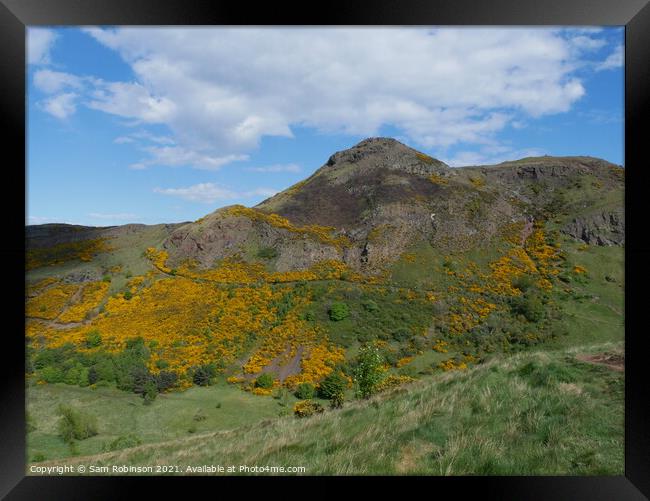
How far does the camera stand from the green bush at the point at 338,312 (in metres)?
25.7

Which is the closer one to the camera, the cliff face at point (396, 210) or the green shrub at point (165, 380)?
the green shrub at point (165, 380)

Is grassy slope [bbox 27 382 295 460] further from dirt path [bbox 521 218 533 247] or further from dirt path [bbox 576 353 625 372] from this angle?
dirt path [bbox 521 218 533 247]

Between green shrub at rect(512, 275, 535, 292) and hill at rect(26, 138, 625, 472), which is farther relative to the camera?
green shrub at rect(512, 275, 535, 292)

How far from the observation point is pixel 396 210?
1319 inches

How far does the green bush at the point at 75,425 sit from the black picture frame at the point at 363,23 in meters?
14.7

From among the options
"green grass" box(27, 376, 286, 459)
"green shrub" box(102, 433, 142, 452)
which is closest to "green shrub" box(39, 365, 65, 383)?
"green grass" box(27, 376, 286, 459)

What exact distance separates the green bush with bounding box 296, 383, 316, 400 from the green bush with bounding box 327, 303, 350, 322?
5.76 m

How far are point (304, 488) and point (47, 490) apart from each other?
2.68 meters

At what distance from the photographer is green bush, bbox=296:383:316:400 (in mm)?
20094

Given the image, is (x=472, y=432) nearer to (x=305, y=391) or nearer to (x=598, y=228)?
(x=305, y=391)

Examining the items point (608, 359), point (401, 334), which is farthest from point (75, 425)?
point (608, 359)

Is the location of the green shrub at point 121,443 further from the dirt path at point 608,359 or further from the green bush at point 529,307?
the green bush at point 529,307

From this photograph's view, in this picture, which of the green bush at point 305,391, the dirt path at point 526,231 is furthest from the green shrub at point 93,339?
the dirt path at point 526,231

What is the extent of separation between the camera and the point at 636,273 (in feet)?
13.2
